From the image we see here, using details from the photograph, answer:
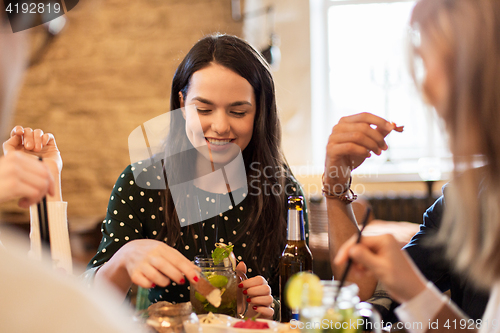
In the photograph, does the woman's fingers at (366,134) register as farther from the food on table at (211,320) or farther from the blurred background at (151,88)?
the blurred background at (151,88)

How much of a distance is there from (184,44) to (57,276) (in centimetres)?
391

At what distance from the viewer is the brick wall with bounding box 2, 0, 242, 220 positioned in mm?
3881

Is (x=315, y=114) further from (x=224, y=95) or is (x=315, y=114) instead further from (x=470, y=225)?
(x=470, y=225)

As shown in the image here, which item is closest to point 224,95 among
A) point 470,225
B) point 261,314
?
point 261,314

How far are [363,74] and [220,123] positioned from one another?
3303 mm

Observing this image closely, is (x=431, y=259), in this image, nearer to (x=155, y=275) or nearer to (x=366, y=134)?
(x=366, y=134)

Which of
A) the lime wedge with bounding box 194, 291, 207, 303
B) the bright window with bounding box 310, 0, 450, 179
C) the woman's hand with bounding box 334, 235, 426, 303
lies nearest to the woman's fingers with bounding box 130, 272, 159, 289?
the lime wedge with bounding box 194, 291, 207, 303

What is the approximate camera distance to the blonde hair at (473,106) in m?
0.62

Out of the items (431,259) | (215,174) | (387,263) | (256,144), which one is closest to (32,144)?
(215,174)

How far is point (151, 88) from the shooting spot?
393 cm

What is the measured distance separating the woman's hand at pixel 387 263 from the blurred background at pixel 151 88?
9.86ft

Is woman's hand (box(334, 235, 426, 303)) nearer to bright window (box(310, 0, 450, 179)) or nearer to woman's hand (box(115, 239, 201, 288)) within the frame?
woman's hand (box(115, 239, 201, 288))

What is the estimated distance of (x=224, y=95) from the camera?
4.36 feet

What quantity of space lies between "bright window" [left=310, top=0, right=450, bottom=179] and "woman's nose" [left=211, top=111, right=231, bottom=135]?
2.90 metres
